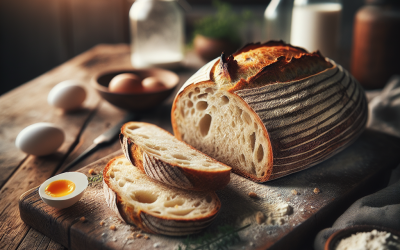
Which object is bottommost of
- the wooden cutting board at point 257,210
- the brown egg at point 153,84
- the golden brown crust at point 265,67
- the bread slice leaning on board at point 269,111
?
the wooden cutting board at point 257,210

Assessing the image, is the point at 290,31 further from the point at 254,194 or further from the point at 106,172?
the point at 106,172

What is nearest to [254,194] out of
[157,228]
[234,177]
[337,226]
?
[234,177]

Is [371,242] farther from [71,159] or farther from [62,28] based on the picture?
[62,28]

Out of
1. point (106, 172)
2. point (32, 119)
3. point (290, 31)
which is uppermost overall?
point (290, 31)

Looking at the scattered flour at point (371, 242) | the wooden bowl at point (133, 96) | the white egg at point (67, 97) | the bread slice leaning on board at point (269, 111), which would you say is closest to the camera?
the scattered flour at point (371, 242)

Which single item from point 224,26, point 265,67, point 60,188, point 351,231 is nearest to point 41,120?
point 60,188

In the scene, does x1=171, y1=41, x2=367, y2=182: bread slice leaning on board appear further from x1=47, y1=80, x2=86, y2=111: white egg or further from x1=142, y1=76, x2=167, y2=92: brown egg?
x1=47, y1=80, x2=86, y2=111: white egg

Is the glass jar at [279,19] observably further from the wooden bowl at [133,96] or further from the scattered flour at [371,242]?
the scattered flour at [371,242]

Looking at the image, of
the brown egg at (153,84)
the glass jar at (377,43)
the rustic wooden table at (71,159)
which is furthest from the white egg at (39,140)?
the glass jar at (377,43)
